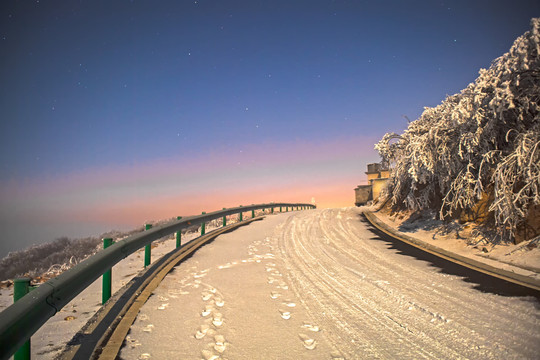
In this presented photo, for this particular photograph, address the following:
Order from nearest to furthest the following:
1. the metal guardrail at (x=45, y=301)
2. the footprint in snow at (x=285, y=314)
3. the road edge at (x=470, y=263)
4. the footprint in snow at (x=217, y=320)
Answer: the metal guardrail at (x=45, y=301) < the footprint in snow at (x=217, y=320) < the footprint in snow at (x=285, y=314) < the road edge at (x=470, y=263)

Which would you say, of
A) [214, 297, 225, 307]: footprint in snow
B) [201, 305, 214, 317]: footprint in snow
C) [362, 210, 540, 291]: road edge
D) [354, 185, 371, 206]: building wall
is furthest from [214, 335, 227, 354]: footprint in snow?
[354, 185, 371, 206]: building wall

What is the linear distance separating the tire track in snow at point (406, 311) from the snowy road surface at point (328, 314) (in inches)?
0.5

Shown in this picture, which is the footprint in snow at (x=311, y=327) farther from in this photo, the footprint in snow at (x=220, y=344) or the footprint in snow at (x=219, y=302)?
the footprint in snow at (x=219, y=302)

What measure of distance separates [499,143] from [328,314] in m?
7.75

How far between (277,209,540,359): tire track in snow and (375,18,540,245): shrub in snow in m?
2.90

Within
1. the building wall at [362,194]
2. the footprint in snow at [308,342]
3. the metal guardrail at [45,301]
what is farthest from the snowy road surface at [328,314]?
the building wall at [362,194]

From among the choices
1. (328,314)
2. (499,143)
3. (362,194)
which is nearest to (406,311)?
(328,314)

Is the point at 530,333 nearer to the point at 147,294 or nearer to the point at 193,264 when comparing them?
the point at 147,294

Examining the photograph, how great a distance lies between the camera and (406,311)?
3924 millimetres

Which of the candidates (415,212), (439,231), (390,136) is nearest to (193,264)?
Answer: (439,231)

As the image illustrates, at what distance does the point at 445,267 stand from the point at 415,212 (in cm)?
700

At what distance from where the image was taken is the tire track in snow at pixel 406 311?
3.05 metres

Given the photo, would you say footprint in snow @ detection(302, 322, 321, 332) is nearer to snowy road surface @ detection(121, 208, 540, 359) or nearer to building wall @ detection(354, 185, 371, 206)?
snowy road surface @ detection(121, 208, 540, 359)

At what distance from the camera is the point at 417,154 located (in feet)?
32.6
